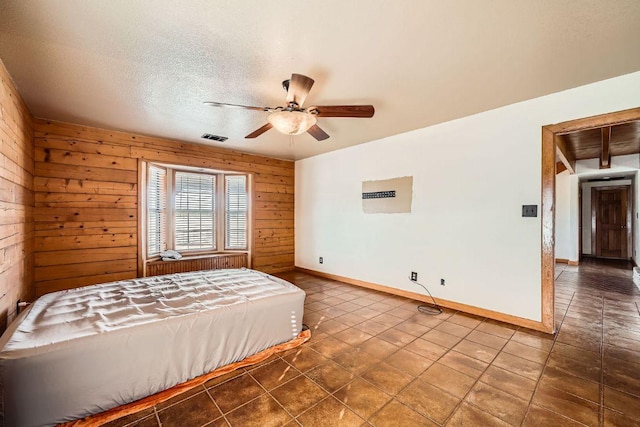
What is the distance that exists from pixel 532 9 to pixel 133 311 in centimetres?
339

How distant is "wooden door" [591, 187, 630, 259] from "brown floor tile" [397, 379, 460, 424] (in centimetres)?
904

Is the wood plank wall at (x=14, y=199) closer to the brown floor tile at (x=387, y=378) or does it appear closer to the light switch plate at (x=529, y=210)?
the brown floor tile at (x=387, y=378)

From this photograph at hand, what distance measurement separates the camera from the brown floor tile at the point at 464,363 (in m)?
2.17

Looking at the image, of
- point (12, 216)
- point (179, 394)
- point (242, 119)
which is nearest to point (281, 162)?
point (242, 119)

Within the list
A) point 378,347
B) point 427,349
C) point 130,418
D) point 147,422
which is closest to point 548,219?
point 427,349

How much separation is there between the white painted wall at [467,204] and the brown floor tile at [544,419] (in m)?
1.51

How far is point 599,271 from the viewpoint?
19.4ft

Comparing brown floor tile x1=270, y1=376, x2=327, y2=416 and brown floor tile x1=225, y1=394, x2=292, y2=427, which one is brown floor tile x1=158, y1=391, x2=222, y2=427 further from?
brown floor tile x1=270, y1=376, x2=327, y2=416

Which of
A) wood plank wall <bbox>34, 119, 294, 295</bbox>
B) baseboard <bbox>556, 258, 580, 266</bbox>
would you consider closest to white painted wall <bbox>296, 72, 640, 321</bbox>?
wood plank wall <bbox>34, 119, 294, 295</bbox>

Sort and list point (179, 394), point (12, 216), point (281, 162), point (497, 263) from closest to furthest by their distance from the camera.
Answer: point (179, 394), point (12, 216), point (497, 263), point (281, 162)

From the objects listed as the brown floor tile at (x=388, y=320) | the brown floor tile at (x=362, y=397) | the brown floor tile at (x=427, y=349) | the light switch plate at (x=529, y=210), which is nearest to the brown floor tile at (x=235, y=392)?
the brown floor tile at (x=362, y=397)

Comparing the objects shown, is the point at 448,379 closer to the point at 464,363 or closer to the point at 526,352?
the point at 464,363

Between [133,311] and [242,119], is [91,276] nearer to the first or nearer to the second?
[133,311]

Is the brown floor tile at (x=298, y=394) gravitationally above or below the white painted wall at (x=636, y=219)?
below
